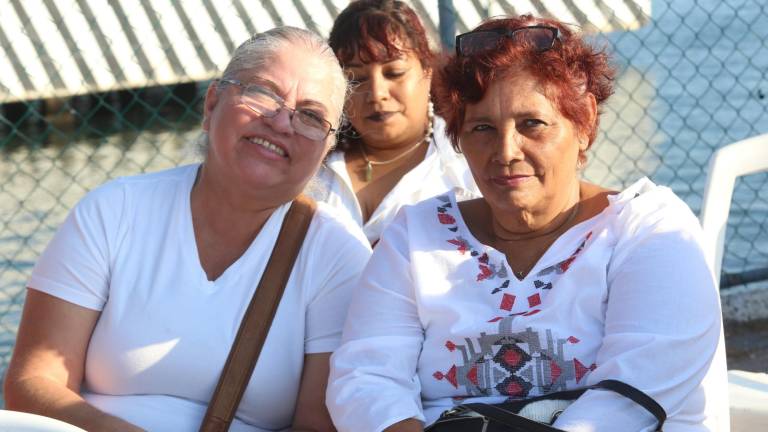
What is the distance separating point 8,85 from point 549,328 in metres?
6.88

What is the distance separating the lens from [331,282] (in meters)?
2.65

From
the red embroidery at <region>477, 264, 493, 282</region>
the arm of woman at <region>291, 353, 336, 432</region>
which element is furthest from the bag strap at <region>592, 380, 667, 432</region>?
the arm of woman at <region>291, 353, 336, 432</region>

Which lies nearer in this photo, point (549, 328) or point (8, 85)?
point (549, 328)

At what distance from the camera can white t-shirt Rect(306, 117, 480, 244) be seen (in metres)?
3.49

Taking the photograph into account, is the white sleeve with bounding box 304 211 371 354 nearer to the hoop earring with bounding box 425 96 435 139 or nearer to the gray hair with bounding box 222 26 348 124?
the gray hair with bounding box 222 26 348 124

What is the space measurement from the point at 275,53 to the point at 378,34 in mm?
1040

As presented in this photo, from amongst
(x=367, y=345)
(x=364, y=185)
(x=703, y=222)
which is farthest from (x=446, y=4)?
(x=367, y=345)

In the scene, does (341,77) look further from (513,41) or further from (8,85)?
(8,85)

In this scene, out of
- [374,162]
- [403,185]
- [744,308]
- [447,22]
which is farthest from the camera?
[744,308]

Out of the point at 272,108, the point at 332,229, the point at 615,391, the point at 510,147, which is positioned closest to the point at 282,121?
the point at 272,108

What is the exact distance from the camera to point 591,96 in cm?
252

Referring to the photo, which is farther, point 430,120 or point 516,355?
point 430,120

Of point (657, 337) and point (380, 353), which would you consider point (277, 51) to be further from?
point (657, 337)

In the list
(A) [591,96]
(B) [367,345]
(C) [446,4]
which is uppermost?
(C) [446,4]
